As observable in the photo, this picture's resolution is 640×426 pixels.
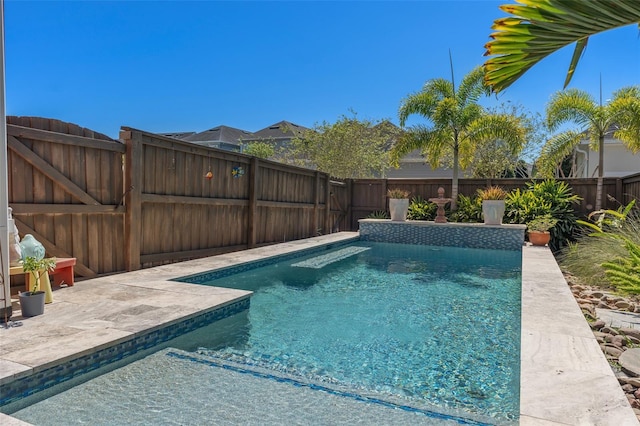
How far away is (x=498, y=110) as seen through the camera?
19688 mm

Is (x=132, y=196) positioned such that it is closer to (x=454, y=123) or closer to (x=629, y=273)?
(x=629, y=273)

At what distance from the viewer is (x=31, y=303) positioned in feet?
11.0

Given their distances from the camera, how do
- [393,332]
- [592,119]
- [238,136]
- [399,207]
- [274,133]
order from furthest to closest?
[274,133], [238,136], [399,207], [592,119], [393,332]

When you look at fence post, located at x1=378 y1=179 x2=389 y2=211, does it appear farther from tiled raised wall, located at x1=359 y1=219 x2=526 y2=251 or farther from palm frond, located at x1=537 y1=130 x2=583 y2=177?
palm frond, located at x1=537 y1=130 x2=583 y2=177

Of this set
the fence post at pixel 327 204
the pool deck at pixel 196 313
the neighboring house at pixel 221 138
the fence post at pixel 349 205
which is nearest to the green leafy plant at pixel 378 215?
the fence post at pixel 349 205

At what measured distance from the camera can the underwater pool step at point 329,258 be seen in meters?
7.43

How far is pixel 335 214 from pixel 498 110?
11.9 metres

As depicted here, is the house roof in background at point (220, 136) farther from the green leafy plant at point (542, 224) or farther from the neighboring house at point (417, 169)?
the green leafy plant at point (542, 224)

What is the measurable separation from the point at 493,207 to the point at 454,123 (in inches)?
107

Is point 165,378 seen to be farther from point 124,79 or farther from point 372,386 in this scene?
point 124,79

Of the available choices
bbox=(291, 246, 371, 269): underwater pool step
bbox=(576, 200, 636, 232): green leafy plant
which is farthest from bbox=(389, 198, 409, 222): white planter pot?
bbox=(576, 200, 636, 232): green leafy plant

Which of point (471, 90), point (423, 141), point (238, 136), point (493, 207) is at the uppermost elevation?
point (238, 136)

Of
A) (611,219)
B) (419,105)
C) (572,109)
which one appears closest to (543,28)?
(611,219)

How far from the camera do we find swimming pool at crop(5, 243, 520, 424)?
2.62 m
